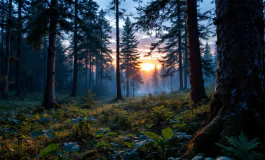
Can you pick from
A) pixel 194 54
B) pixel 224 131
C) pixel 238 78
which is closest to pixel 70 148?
pixel 224 131

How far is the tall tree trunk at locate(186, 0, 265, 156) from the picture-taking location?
6.92 feet

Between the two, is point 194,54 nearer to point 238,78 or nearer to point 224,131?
point 238,78

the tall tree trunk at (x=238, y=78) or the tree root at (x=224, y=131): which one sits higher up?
the tall tree trunk at (x=238, y=78)

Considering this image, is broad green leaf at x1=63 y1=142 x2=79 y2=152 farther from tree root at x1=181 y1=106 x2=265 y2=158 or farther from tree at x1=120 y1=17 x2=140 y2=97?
tree at x1=120 y1=17 x2=140 y2=97

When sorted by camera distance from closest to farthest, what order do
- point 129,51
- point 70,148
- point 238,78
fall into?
point 70,148 < point 238,78 < point 129,51

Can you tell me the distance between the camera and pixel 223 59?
260cm

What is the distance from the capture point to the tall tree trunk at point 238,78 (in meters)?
2.11

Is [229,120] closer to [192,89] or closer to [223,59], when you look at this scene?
[223,59]

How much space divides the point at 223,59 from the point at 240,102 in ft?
2.59

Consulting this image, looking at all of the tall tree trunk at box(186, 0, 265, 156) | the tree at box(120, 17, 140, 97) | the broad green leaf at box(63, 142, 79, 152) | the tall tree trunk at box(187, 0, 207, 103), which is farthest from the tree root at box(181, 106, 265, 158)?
the tree at box(120, 17, 140, 97)

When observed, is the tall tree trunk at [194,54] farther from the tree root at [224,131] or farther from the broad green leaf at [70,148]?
the broad green leaf at [70,148]

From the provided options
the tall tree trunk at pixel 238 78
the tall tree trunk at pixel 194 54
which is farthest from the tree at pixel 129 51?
the tall tree trunk at pixel 238 78

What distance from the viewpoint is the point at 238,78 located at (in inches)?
92.0

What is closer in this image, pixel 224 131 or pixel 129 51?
pixel 224 131
